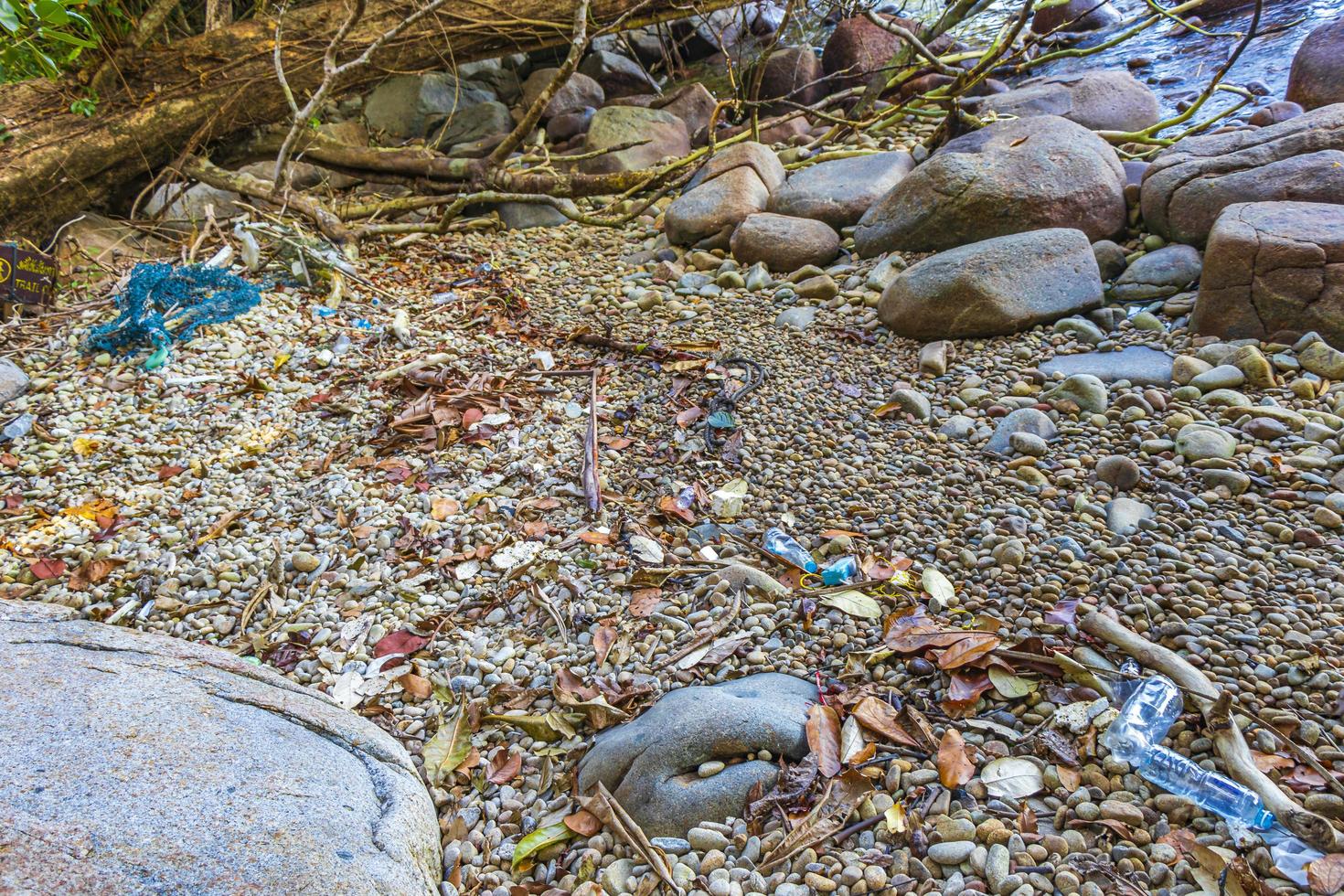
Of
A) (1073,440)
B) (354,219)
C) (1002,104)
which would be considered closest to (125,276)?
(354,219)

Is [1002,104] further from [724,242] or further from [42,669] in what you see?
[42,669]

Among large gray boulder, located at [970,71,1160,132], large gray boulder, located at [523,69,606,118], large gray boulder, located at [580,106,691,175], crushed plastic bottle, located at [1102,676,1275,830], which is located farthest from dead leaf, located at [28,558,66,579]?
large gray boulder, located at [523,69,606,118]

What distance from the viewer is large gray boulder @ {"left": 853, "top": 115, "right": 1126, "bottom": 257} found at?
3.88 metres

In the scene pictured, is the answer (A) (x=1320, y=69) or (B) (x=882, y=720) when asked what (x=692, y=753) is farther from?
(A) (x=1320, y=69)

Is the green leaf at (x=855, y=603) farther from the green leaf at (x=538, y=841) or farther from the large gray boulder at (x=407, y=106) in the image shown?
the large gray boulder at (x=407, y=106)

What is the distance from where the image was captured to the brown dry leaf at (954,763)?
172 centimetres

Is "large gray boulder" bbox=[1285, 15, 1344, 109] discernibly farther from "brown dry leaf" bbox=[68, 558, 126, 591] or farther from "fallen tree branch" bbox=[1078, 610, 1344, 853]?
"brown dry leaf" bbox=[68, 558, 126, 591]

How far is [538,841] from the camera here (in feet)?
5.73

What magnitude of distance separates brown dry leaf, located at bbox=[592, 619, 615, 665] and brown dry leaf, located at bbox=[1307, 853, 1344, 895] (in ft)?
5.16

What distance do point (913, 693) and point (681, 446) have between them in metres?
1.43

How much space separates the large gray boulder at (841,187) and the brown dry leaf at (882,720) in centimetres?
343

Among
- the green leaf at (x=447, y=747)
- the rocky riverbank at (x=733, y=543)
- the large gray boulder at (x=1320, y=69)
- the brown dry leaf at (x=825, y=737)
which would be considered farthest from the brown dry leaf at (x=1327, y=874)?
the large gray boulder at (x=1320, y=69)

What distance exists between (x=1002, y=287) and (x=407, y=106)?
5.56 meters

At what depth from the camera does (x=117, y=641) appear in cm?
190
